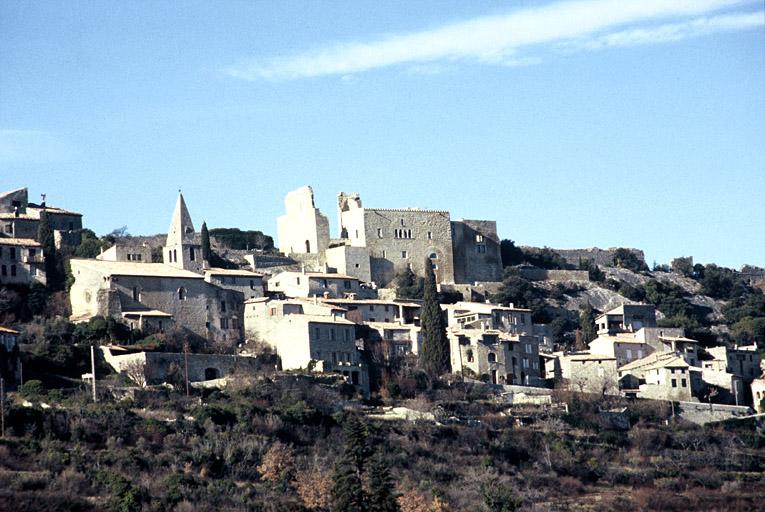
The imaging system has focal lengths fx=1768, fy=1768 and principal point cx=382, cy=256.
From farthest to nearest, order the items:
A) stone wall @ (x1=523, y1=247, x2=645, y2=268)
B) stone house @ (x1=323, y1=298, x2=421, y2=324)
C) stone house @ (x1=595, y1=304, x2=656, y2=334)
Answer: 1. stone wall @ (x1=523, y1=247, x2=645, y2=268)
2. stone house @ (x1=595, y1=304, x2=656, y2=334)
3. stone house @ (x1=323, y1=298, x2=421, y2=324)

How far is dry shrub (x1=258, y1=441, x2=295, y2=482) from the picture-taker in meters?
65.4

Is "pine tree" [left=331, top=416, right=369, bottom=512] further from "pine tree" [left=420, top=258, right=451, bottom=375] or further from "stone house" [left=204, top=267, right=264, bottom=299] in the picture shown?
"stone house" [left=204, top=267, right=264, bottom=299]

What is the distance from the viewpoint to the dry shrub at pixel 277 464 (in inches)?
2574

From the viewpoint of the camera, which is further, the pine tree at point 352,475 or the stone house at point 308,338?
the stone house at point 308,338

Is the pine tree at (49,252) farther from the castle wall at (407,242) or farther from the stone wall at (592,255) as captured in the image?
the stone wall at (592,255)

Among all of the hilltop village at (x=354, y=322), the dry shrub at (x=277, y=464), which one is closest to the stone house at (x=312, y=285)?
the hilltop village at (x=354, y=322)

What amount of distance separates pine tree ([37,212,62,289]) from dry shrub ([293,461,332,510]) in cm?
1982

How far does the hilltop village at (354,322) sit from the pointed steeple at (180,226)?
0.08 meters

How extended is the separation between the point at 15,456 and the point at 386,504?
14.2 metres

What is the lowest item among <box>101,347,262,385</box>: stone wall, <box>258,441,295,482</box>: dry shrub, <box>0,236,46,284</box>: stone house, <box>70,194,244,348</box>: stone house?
<box>258,441,295,482</box>: dry shrub

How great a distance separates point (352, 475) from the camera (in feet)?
191

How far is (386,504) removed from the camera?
2259 inches

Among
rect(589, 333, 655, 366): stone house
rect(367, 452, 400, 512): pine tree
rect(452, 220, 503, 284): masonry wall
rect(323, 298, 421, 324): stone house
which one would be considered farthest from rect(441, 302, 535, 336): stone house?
rect(367, 452, 400, 512): pine tree

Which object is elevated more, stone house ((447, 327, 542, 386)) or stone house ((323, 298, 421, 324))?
stone house ((323, 298, 421, 324))
